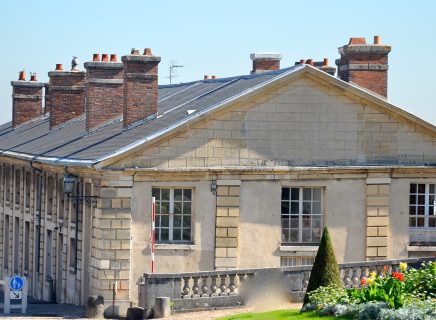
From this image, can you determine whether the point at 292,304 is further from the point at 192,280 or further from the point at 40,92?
the point at 40,92

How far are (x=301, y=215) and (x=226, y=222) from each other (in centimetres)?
204

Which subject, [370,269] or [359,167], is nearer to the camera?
[370,269]

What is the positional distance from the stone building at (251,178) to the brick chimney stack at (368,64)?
4cm

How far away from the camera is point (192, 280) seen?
32188 millimetres

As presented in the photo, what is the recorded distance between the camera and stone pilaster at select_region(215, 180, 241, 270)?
3578cm

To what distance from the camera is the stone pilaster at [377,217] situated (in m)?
36.9

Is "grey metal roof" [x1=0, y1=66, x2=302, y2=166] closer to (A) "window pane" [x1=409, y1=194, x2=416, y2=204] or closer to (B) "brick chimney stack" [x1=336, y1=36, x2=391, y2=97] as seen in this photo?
(B) "brick chimney stack" [x1=336, y1=36, x2=391, y2=97]

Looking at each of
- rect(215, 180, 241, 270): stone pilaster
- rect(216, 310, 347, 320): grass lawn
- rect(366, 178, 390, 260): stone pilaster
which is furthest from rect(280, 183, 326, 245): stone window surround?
rect(216, 310, 347, 320): grass lawn

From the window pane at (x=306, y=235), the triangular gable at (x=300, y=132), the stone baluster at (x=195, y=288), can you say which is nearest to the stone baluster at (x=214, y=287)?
the stone baluster at (x=195, y=288)

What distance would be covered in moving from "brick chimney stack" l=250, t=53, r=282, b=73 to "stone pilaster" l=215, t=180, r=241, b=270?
998cm

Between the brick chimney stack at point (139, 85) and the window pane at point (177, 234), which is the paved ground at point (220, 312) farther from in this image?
the brick chimney stack at point (139, 85)

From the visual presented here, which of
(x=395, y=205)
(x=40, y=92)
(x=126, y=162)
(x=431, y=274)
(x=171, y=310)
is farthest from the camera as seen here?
(x=40, y=92)

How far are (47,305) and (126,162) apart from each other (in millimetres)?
6311

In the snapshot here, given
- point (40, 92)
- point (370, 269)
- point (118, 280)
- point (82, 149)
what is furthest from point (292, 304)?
point (40, 92)
